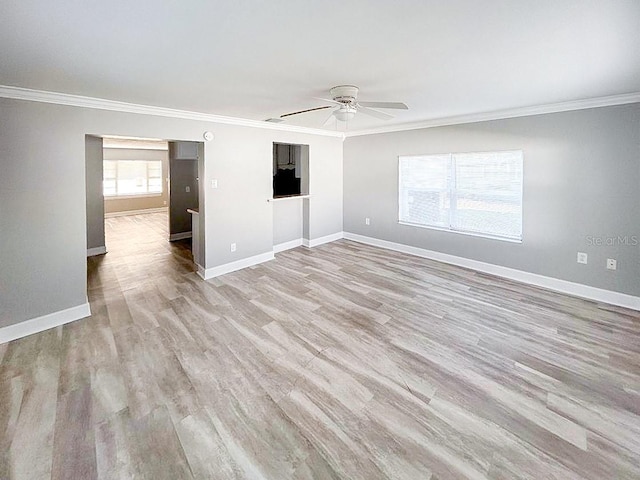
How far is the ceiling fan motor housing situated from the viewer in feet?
9.36

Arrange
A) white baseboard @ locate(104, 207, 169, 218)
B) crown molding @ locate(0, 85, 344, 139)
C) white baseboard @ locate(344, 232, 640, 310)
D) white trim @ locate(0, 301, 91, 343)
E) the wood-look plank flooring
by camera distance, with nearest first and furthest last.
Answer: the wood-look plank flooring, crown molding @ locate(0, 85, 344, 139), white trim @ locate(0, 301, 91, 343), white baseboard @ locate(344, 232, 640, 310), white baseboard @ locate(104, 207, 169, 218)

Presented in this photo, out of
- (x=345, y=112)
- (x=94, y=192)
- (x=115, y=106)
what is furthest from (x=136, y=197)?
(x=345, y=112)

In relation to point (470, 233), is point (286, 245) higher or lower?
lower

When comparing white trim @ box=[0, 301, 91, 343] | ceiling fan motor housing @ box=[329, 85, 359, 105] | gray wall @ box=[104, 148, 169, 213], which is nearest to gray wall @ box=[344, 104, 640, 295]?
ceiling fan motor housing @ box=[329, 85, 359, 105]

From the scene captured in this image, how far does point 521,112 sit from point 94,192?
23.2 ft

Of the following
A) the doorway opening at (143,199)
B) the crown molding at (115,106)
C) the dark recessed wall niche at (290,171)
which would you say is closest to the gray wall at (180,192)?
the doorway opening at (143,199)

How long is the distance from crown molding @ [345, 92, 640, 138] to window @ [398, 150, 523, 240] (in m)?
0.50

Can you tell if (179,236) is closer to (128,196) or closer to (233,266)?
(233,266)

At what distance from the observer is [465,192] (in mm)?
4914

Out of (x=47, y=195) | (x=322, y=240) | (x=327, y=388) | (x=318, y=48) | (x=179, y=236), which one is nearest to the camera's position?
(x=318, y=48)

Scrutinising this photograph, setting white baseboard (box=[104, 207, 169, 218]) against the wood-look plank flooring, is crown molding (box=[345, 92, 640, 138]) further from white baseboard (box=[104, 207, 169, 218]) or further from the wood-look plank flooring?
white baseboard (box=[104, 207, 169, 218])

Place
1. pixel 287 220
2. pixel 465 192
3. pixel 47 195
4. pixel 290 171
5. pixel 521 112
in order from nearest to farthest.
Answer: pixel 47 195 < pixel 521 112 < pixel 465 192 < pixel 287 220 < pixel 290 171

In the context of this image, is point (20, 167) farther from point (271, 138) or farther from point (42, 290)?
point (271, 138)

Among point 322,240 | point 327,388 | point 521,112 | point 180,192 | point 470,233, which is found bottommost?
point 327,388
